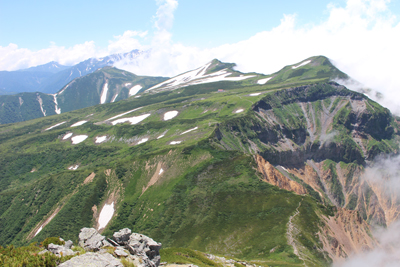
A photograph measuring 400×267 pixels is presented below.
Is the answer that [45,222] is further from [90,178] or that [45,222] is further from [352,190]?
[352,190]

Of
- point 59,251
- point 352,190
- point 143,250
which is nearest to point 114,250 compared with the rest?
point 143,250

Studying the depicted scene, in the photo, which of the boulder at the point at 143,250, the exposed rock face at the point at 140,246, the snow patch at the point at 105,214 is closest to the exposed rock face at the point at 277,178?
the snow patch at the point at 105,214

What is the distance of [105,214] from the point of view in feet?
343

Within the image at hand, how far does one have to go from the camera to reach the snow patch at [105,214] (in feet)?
328

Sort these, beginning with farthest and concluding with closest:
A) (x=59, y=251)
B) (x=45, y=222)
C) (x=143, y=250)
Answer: (x=45, y=222) → (x=143, y=250) → (x=59, y=251)

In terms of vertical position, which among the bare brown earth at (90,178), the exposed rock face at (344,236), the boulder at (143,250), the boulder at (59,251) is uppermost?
the boulder at (59,251)

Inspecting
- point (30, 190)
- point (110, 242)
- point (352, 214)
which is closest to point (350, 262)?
point (352, 214)

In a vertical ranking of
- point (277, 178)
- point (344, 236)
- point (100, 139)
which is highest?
point (100, 139)

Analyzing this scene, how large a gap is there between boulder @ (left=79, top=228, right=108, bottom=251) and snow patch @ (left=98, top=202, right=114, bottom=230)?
71958 millimetres

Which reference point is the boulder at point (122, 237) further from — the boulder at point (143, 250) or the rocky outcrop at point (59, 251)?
the rocky outcrop at point (59, 251)

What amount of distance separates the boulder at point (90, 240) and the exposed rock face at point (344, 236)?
58533 millimetres

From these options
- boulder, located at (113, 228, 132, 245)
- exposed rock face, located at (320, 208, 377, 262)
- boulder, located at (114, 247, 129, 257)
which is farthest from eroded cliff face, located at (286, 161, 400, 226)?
boulder, located at (114, 247, 129, 257)

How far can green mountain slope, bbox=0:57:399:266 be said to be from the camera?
244 ft

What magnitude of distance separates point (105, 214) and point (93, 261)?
86.8 metres
